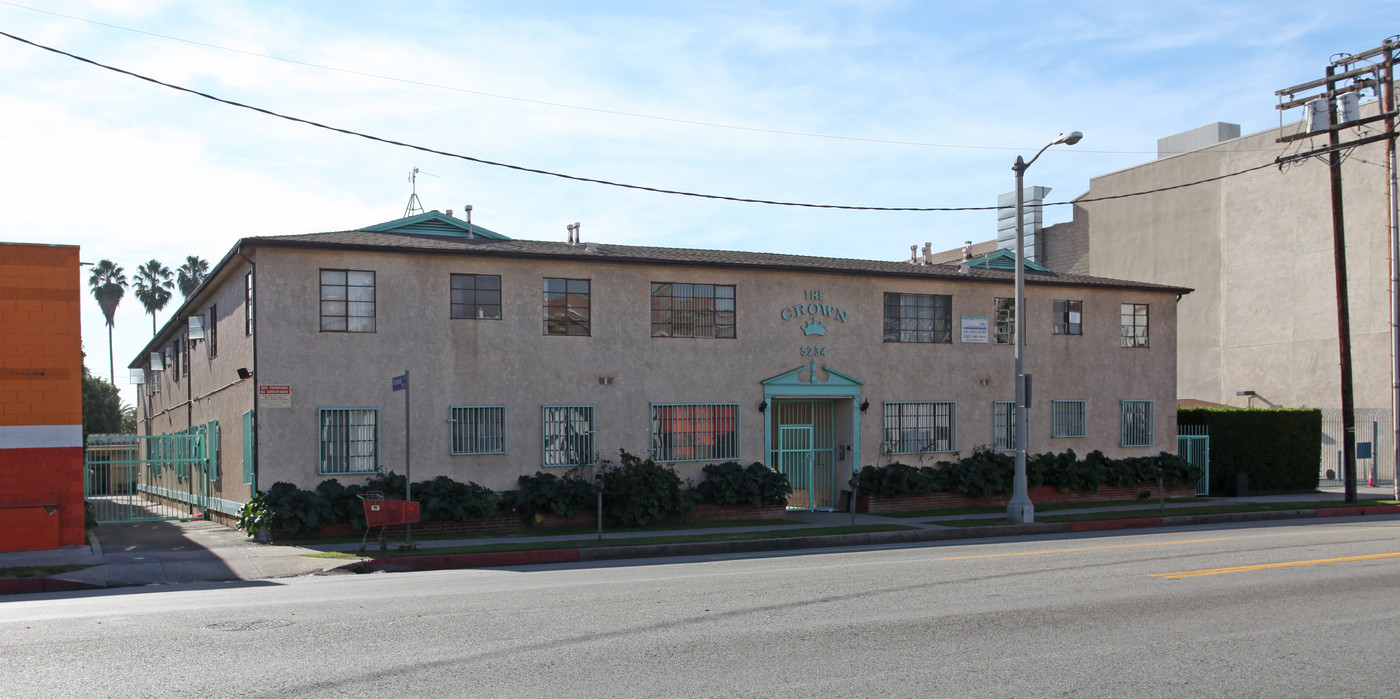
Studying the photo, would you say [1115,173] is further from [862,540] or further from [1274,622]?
[1274,622]

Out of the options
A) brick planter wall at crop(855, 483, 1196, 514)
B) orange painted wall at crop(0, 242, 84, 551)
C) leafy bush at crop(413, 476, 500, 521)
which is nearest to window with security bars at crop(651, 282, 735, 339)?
brick planter wall at crop(855, 483, 1196, 514)

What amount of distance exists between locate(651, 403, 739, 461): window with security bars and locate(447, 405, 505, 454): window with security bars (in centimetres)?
309

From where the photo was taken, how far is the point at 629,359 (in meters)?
21.5

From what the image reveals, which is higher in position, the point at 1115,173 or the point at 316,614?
the point at 1115,173

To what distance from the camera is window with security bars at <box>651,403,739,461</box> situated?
2164cm

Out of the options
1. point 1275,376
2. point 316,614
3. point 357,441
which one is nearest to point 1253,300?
point 1275,376

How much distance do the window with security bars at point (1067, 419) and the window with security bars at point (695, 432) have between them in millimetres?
8380

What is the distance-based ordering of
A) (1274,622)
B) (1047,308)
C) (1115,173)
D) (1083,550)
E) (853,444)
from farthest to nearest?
(1115,173)
(1047,308)
(853,444)
(1083,550)
(1274,622)

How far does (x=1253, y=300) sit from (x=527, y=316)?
107 ft

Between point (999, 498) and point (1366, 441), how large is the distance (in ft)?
63.4

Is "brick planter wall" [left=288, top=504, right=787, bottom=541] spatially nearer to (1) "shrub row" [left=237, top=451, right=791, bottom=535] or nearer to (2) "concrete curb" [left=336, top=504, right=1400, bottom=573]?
(1) "shrub row" [left=237, top=451, right=791, bottom=535]

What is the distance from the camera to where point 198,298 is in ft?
80.3

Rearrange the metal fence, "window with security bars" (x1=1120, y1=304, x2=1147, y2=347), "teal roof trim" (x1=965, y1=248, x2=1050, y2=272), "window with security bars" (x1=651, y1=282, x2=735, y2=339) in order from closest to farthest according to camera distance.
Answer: "window with security bars" (x1=651, y1=282, x2=735, y2=339) → "window with security bars" (x1=1120, y1=304, x2=1147, y2=347) → "teal roof trim" (x1=965, y1=248, x2=1050, y2=272) → the metal fence

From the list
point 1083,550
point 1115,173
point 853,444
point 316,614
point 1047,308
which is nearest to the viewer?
point 316,614
